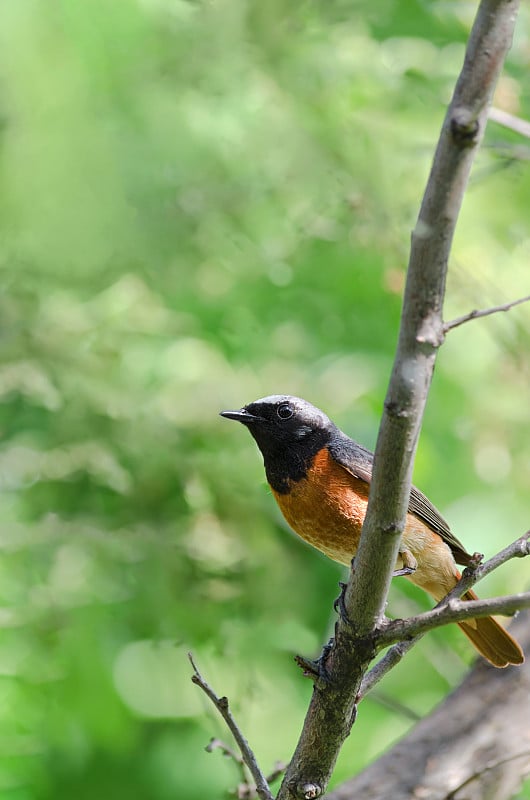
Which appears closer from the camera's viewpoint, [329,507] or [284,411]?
[329,507]

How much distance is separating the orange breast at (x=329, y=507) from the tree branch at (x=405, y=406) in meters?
0.94

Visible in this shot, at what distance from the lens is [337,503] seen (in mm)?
3691

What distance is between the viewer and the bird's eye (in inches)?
167

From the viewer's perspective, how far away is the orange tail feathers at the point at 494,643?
3.96 metres

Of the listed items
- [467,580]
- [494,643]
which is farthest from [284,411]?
[467,580]

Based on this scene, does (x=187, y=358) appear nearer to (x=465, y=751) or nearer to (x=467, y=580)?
(x=465, y=751)

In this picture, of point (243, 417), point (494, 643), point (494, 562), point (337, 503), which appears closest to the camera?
point (494, 562)

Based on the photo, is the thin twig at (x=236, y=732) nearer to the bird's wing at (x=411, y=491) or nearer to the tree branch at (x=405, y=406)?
the tree branch at (x=405, y=406)

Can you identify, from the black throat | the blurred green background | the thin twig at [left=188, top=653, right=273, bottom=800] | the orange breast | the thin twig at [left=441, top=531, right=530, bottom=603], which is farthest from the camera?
the blurred green background

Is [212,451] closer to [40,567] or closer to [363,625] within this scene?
[40,567]

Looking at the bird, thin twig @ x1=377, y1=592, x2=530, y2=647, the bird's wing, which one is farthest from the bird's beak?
thin twig @ x1=377, y1=592, x2=530, y2=647

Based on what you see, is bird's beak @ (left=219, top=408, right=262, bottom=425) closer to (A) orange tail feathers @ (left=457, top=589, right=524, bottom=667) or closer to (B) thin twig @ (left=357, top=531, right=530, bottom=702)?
(A) orange tail feathers @ (left=457, top=589, right=524, bottom=667)

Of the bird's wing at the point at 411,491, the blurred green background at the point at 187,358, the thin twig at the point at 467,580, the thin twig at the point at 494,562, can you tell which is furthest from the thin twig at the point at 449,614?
the blurred green background at the point at 187,358

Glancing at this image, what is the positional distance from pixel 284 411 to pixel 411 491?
755 mm
